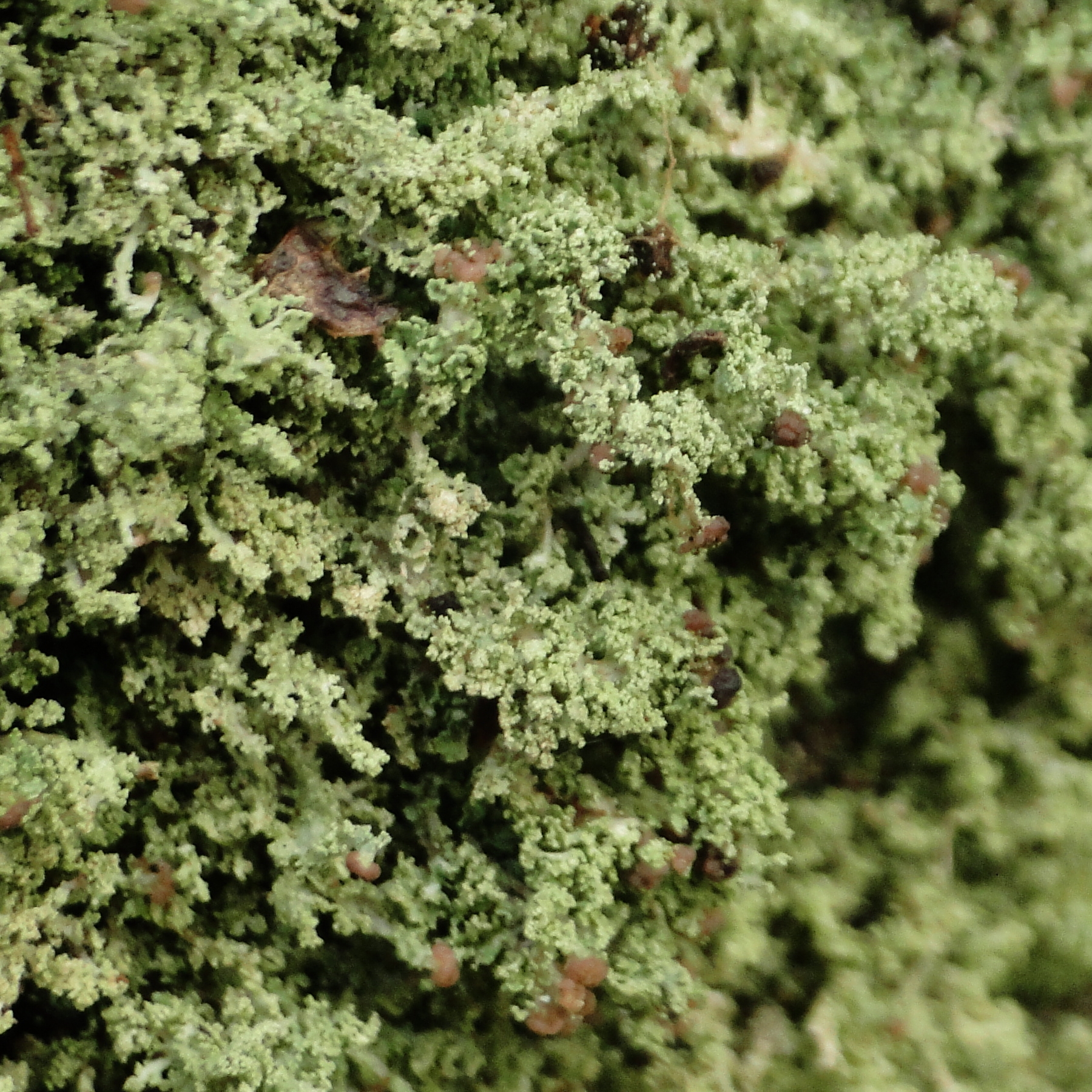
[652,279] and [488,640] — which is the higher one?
[652,279]

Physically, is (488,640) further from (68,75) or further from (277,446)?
(68,75)

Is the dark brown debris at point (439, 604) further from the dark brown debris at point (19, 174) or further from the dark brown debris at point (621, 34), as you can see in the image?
the dark brown debris at point (621, 34)

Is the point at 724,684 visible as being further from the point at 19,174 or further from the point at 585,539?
the point at 19,174

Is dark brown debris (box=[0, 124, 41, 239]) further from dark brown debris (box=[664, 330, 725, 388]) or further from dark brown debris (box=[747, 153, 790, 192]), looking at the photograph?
dark brown debris (box=[747, 153, 790, 192])

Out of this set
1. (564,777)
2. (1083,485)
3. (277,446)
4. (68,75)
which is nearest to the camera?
(68,75)

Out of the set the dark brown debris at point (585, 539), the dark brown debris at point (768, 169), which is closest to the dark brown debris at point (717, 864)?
the dark brown debris at point (585, 539)

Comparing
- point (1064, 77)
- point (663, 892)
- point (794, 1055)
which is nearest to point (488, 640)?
point (663, 892)

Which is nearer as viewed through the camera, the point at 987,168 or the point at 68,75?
the point at 68,75
